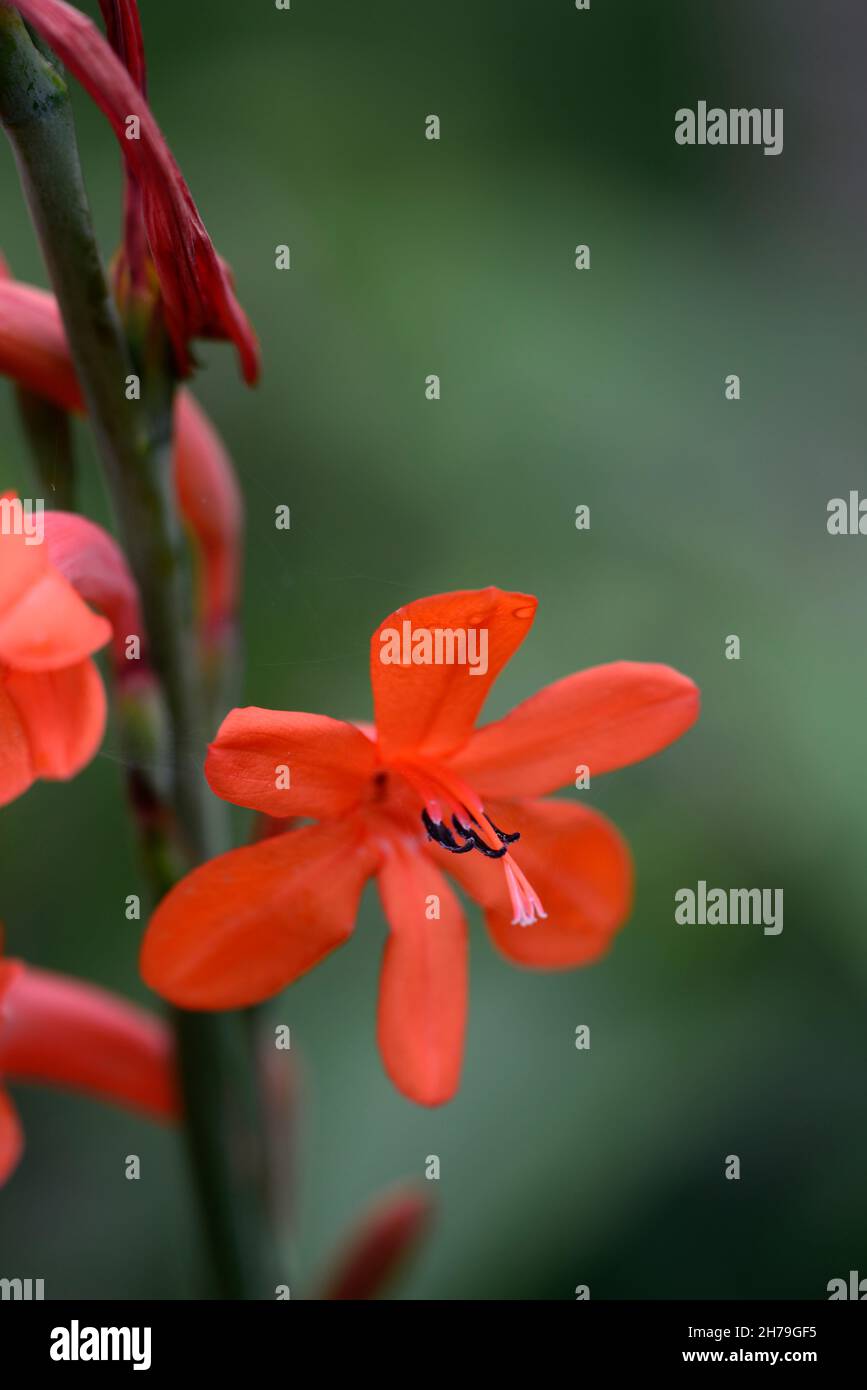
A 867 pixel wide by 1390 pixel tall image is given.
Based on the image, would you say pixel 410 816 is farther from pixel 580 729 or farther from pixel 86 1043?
pixel 86 1043

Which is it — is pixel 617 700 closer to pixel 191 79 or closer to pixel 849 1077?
pixel 849 1077

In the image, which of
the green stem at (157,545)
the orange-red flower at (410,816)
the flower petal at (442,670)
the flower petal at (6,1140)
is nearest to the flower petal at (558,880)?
the orange-red flower at (410,816)

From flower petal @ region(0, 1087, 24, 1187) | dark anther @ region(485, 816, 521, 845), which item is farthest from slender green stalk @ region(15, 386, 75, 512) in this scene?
flower petal @ region(0, 1087, 24, 1187)

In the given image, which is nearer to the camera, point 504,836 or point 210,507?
point 504,836

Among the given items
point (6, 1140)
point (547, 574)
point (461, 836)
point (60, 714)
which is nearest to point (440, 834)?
point (461, 836)

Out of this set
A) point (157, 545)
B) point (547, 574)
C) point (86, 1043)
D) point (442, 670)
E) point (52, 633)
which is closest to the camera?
point (52, 633)

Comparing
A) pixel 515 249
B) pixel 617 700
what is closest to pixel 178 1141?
pixel 617 700

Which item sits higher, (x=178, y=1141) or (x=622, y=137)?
(x=622, y=137)
